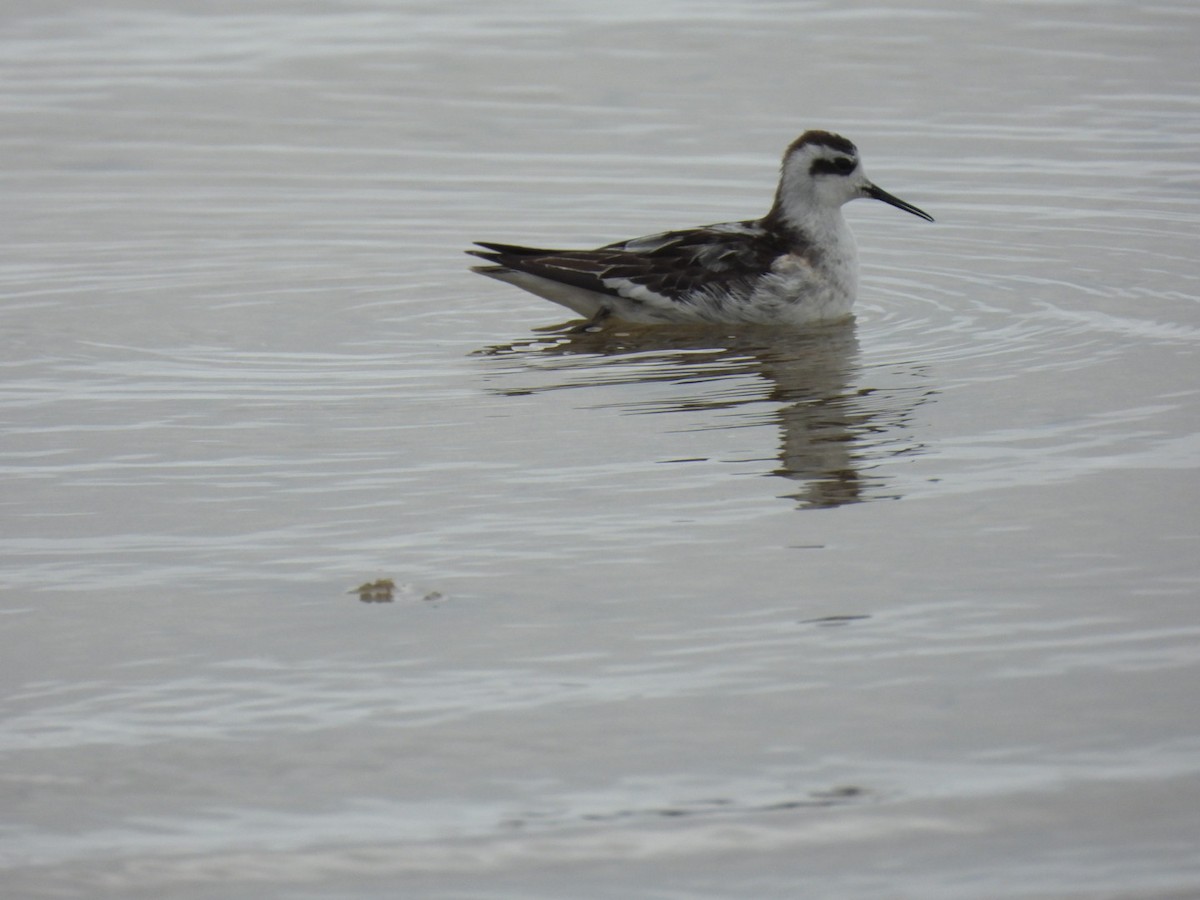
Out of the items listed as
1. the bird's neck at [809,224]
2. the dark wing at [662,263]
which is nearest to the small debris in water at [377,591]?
the dark wing at [662,263]

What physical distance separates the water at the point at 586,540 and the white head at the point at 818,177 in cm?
71

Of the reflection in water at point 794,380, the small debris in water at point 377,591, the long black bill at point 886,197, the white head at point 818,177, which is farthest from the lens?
the long black bill at point 886,197

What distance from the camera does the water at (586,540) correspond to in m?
4.69

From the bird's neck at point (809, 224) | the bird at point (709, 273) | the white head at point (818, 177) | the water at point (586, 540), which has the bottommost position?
the water at point (586, 540)

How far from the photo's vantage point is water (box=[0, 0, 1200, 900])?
15.4ft

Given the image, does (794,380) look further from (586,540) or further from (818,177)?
(586,540)

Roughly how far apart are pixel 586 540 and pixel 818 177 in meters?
5.55

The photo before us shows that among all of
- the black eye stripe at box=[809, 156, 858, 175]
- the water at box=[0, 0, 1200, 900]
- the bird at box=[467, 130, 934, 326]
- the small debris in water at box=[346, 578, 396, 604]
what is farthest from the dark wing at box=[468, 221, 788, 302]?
the small debris in water at box=[346, 578, 396, 604]

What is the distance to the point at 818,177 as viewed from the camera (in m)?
11.8

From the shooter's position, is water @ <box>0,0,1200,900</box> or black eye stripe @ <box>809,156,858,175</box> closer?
water @ <box>0,0,1200,900</box>

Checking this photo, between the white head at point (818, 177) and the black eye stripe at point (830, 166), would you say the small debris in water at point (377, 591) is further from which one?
the black eye stripe at point (830, 166)

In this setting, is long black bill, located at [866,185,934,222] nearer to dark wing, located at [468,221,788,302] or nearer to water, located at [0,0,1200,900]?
water, located at [0,0,1200,900]

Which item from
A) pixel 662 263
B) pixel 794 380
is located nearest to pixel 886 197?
pixel 662 263

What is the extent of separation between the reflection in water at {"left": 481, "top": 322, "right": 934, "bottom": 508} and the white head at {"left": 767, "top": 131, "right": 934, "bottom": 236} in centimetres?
101
